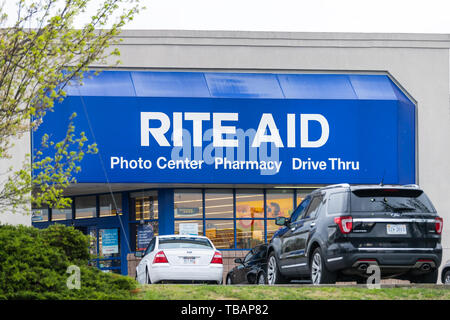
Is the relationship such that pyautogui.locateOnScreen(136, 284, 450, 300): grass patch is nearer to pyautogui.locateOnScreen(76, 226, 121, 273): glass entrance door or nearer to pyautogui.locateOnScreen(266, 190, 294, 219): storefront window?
pyautogui.locateOnScreen(266, 190, 294, 219): storefront window

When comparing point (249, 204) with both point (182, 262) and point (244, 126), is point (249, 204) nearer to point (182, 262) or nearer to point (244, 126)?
point (244, 126)

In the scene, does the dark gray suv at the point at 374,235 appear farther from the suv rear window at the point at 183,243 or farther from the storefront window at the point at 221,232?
the storefront window at the point at 221,232

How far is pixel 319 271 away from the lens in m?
15.6

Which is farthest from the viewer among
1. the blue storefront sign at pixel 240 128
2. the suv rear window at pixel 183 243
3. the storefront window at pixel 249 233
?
the storefront window at pixel 249 233

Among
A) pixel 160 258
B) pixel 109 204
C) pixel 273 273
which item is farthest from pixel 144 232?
pixel 273 273

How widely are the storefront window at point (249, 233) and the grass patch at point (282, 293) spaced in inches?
604

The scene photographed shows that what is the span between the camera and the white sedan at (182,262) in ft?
64.1

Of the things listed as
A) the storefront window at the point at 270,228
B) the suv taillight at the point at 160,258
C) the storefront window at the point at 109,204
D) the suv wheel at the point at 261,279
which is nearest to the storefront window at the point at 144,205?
the storefront window at the point at 109,204

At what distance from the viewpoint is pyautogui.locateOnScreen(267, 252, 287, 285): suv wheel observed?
1766cm

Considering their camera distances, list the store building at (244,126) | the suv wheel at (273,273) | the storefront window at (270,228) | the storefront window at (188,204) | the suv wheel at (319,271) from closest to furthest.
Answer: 1. the suv wheel at (319,271)
2. the suv wheel at (273,273)
3. the store building at (244,126)
4. the storefront window at (188,204)
5. the storefront window at (270,228)

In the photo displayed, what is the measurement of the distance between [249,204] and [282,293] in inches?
649

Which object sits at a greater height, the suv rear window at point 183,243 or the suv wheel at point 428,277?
the suv rear window at point 183,243

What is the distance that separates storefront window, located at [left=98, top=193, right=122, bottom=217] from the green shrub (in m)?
16.8

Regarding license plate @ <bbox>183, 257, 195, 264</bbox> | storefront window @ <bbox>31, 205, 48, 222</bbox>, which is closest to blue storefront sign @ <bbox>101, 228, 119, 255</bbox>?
storefront window @ <bbox>31, 205, 48, 222</bbox>
